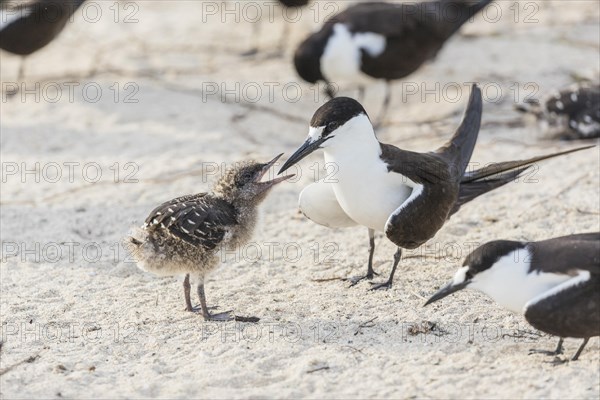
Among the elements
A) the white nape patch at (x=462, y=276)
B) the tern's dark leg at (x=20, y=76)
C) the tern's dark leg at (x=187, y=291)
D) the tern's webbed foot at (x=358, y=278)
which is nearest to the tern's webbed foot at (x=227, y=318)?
the tern's dark leg at (x=187, y=291)

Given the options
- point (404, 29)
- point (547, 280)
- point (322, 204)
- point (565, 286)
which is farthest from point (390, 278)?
point (404, 29)

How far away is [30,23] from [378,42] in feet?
10.5

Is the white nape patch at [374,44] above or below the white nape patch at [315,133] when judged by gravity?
above

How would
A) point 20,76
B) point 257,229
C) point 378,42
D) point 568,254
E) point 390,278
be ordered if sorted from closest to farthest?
point 568,254 → point 257,229 → point 390,278 → point 378,42 → point 20,76

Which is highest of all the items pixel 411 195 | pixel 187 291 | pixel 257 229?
pixel 411 195

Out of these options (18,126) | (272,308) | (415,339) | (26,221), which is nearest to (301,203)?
(272,308)

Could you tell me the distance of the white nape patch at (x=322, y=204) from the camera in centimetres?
539

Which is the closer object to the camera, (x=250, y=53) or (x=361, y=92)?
(x=361, y=92)

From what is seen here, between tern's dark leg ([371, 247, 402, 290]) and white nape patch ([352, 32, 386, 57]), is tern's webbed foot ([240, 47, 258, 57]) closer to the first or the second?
white nape patch ([352, 32, 386, 57])

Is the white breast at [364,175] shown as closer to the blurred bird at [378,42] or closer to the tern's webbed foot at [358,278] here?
the tern's webbed foot at [358,278]

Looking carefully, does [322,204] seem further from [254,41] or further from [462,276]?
[254,41]

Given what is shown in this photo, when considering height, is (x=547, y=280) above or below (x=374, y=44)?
below

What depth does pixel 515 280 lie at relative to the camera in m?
4.23

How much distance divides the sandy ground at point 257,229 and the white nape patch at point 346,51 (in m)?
0.54
